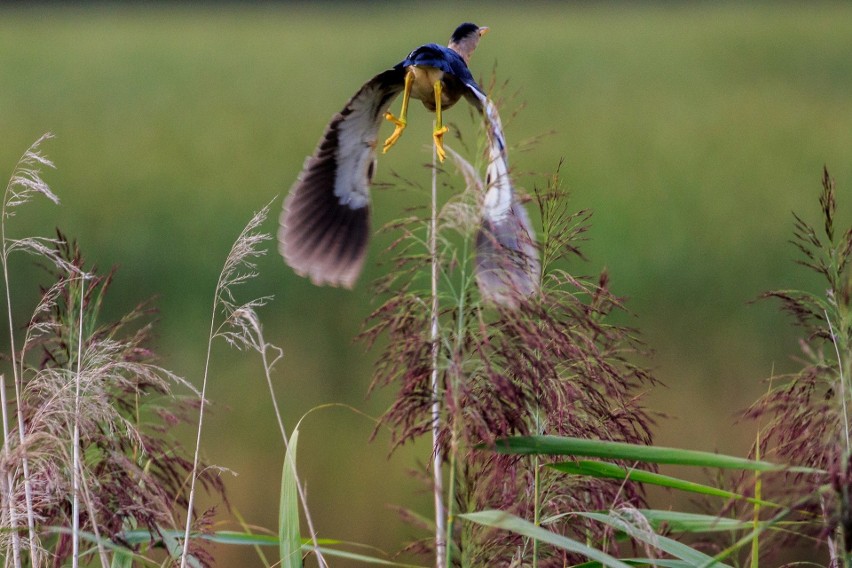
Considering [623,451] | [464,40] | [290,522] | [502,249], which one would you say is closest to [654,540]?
[623,451]

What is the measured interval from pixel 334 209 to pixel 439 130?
0.61 metres

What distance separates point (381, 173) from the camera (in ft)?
23.3

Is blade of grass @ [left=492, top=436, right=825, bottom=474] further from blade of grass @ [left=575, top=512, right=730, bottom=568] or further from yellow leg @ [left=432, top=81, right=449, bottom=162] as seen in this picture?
yellow leg @ [left=432, top=81, right=449, bottom=162]

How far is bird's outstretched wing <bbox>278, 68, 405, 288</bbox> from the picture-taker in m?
2.60

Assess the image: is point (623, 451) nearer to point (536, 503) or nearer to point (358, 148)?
point (536, 503)

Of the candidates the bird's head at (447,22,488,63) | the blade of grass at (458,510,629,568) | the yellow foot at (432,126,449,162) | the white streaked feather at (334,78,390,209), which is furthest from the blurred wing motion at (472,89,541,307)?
the bird's head at (447,22,488,63)

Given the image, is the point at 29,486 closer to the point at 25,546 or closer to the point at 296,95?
the point at 25,546

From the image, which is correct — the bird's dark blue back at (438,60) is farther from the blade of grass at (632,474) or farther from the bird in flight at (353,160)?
the blade of grass at (632,474)

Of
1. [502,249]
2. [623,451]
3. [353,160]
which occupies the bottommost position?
[623,451]

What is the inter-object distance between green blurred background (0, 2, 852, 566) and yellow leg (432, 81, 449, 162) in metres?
0.21

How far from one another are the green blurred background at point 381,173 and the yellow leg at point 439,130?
0.21 metres

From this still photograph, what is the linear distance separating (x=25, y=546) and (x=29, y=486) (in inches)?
4.2

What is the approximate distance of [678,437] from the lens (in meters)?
4.90

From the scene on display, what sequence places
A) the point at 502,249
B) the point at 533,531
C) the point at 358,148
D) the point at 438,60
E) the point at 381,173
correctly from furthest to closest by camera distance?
the point at 381,173 < the point at 358,148 < the point at 438,60 < the point at 502,249 < the point at 533,531
